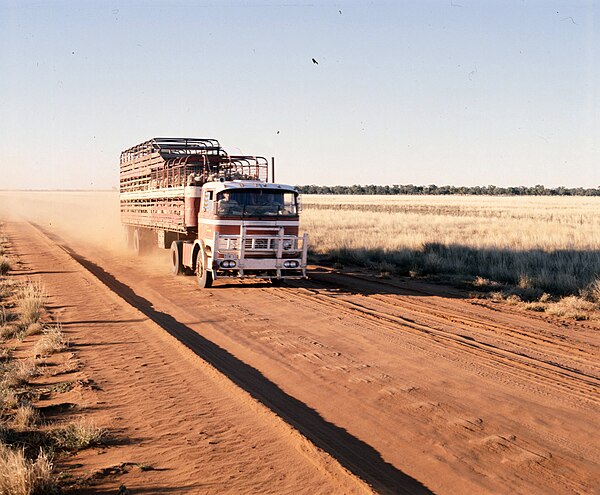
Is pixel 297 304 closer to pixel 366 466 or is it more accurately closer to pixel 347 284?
pixel 347 284

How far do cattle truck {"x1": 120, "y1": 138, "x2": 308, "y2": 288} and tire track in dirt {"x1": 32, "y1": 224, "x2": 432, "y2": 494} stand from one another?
14.7 ft

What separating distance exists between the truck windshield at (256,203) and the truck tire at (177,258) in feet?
11.6

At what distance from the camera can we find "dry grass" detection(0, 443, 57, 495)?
4934mm

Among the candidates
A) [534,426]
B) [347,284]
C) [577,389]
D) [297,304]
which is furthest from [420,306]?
[534,426]

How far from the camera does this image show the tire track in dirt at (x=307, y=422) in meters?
5.56

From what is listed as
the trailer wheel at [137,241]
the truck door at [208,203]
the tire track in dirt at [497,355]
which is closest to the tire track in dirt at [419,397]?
the tire track in dirt at [497,355]

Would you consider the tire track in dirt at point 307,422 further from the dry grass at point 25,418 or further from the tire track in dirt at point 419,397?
the dry grass at point 25,418

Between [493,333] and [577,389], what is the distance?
3385 millimetres

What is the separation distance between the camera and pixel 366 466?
5824mm

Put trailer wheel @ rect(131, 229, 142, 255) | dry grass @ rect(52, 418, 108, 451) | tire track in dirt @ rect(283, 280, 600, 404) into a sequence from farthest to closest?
trailer wheel @ rect(131, 229, 142, 255), tire track in dirt @ rect(283, 280, 600, 404), dry grass @ rect(52, 418, 108, 451)

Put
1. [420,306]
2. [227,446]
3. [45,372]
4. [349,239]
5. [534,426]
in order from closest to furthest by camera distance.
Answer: [227,446]
[534,426]
[45,372]
[420,306]
[349,239]

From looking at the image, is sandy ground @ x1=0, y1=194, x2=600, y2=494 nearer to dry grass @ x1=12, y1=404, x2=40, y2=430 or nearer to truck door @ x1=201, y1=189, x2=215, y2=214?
dry grass @ x1=12, y1=404, x2=40, y2=430

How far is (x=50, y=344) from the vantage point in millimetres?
10078

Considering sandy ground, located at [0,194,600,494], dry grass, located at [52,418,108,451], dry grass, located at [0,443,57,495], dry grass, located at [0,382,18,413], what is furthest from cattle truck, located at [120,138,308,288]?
dry grass, located at [0,443,57,495]
